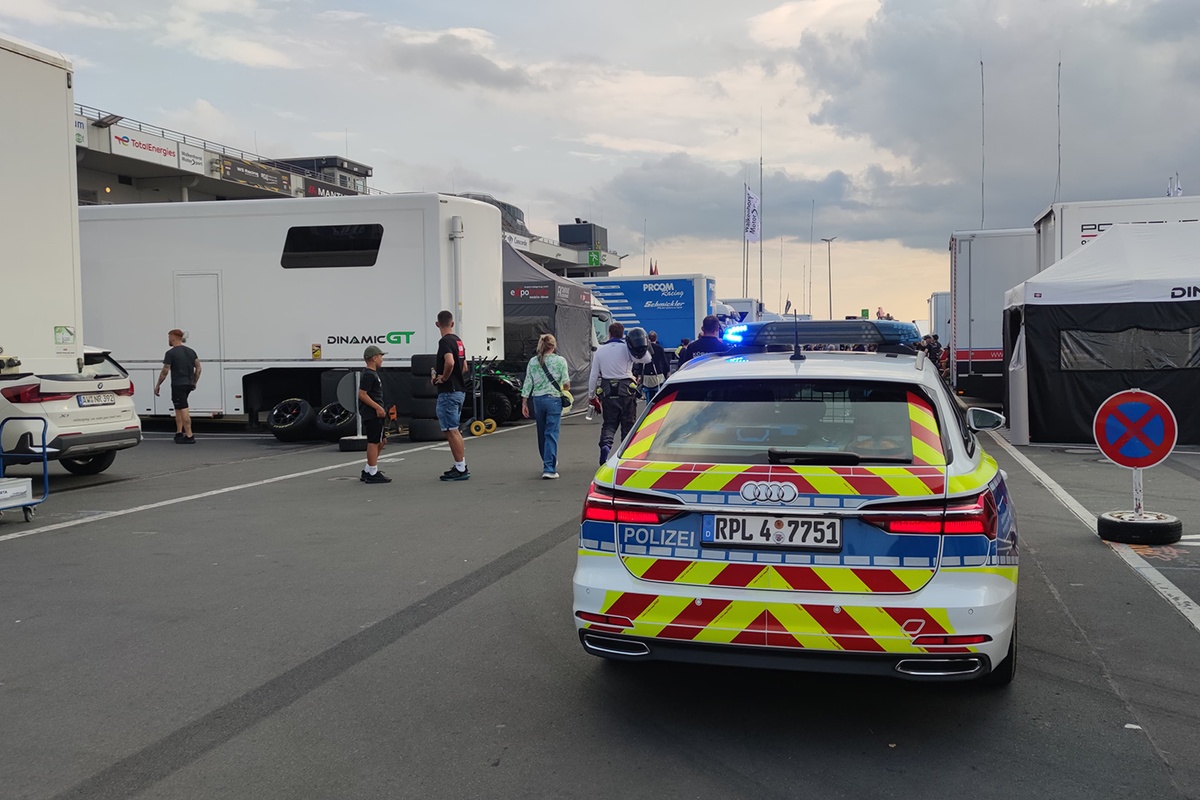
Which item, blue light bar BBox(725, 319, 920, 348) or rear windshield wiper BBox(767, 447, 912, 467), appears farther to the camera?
blue light bar BBox(725, 319, 920, 348)

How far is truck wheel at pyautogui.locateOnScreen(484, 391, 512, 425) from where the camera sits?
19.1 meters

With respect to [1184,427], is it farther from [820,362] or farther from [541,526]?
[820,362]

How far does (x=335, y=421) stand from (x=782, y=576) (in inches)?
527

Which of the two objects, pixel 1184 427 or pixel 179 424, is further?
pixel 179 424

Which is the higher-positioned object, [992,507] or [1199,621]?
[992,507]

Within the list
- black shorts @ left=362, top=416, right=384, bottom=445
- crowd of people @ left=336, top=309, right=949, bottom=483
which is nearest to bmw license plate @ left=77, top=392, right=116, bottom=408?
crowd of people @ left=336, top=309, right=949, bottom=483

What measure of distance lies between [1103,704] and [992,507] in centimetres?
108

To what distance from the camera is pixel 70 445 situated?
10680mm

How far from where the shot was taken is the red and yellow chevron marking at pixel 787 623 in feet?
12.4

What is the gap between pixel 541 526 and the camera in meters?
8.59

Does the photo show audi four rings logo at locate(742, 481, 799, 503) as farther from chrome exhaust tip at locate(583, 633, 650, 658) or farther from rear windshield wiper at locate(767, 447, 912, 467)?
chrome exhaust tip at locate(583, 633, 650, 658)

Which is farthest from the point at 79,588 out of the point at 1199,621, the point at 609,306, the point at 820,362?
the point at 609,306

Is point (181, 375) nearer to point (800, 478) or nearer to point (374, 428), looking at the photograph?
point (374, 428)

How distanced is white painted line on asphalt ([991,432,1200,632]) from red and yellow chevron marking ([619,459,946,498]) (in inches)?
103
